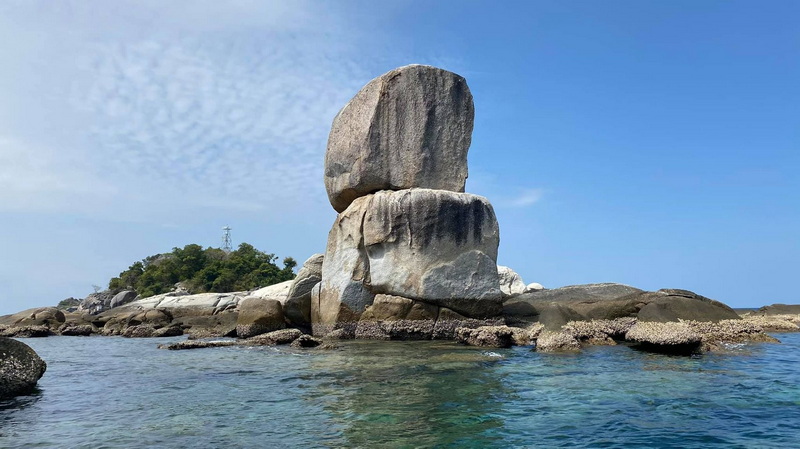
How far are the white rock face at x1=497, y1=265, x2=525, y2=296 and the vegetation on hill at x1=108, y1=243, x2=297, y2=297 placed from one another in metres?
27.3

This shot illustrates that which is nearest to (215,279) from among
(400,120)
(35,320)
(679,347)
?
(35,320)

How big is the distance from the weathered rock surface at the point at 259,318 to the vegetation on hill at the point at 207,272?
3189 cm

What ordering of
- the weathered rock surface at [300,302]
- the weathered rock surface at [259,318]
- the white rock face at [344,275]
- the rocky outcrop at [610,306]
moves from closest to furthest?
the rocky outcrop at [610,306], the white rock face at [344,275], the weathered rock surface at [259,318], the weathered rock surface at [300,302]

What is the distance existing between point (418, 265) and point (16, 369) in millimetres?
12945

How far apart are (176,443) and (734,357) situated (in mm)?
13572

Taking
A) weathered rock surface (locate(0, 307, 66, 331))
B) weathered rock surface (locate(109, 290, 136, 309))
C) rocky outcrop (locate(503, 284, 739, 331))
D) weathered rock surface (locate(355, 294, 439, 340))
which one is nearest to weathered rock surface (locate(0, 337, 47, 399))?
weathered rock surface (locate(355, 294, 439, 340))

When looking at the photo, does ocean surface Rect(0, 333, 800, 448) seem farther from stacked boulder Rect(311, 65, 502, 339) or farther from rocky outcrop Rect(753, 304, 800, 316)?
rocky outcrop Rect(753, 304, 800, 316)

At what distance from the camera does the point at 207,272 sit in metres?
58.5

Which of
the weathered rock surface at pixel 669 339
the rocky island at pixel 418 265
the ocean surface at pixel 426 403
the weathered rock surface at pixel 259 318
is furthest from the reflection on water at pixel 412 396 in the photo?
the weathered rock surface at pixel 259 318

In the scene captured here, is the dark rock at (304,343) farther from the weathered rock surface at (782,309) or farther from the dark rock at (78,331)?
the weathered rock surface at (782,309)

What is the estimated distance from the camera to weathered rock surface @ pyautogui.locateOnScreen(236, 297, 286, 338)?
78.8 ft

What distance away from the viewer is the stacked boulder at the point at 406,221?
20500mm

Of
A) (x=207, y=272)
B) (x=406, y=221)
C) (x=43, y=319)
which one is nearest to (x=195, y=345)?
(x=406, y=221)

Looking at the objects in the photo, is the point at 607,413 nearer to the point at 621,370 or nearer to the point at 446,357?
the point at 621,370
